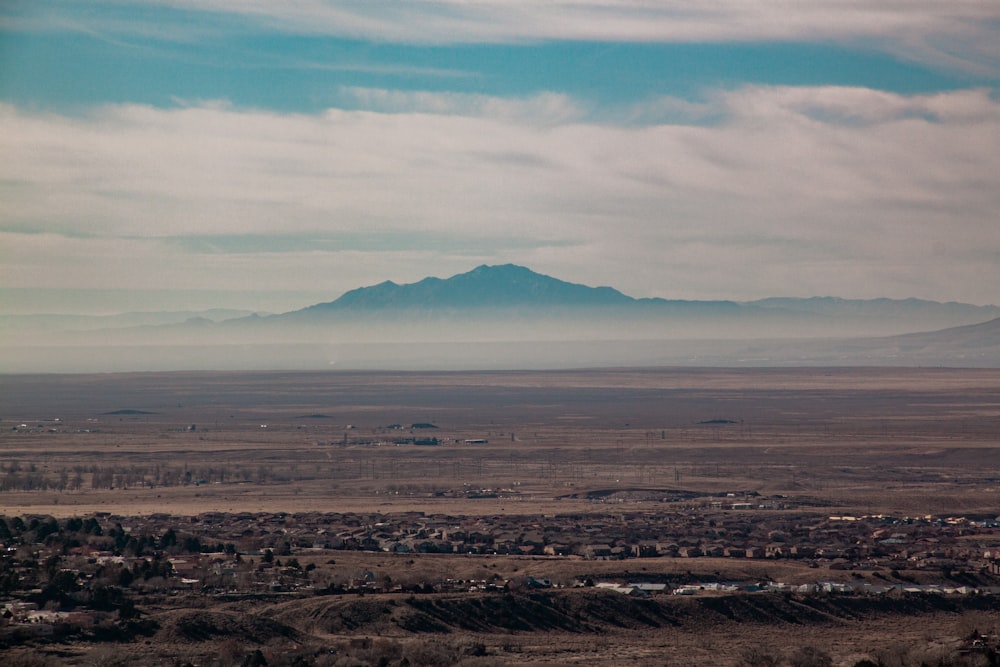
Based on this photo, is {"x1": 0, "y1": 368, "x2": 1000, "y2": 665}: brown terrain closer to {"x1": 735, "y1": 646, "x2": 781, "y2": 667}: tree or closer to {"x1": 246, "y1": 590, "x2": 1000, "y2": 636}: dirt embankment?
{"x1": 246, "y1": 590, "x2": 1000, "y2": 636}: dirt embankment

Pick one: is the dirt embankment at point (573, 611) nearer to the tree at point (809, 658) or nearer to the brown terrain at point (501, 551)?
the brown terrain at point (501, 551)

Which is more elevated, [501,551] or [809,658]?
[501,551]

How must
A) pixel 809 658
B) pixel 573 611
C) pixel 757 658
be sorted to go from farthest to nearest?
pixel 573 611 < pixel 757 658 < pixel 809 658

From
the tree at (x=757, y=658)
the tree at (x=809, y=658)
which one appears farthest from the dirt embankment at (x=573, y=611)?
the tree at (x=809, y=658)

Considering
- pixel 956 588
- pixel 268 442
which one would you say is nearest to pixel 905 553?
pixel 956 588

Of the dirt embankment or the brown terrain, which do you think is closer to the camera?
the brown terrain

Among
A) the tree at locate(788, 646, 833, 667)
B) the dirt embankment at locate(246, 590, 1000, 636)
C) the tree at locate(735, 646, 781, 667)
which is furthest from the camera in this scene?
the dirt embankment at locate(246, 590, 1000, 636)

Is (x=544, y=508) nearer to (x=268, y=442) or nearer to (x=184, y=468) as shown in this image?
(x=184, y=468)

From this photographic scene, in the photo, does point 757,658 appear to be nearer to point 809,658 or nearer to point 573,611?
point 809,658

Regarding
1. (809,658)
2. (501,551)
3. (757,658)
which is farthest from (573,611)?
(501,551)

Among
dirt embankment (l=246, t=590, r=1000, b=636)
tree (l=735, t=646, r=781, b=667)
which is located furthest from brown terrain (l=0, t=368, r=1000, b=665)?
tree (l=735, t=646, r=781, b=667)
